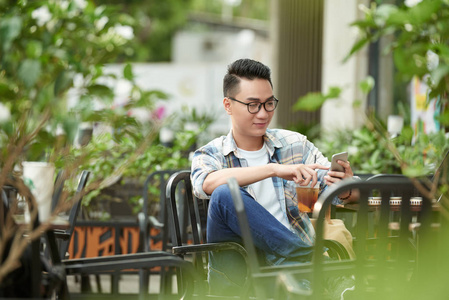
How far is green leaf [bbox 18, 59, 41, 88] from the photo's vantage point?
A: 103 inches

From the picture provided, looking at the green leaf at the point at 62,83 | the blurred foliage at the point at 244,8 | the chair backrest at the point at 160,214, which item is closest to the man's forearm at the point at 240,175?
the green leaf at the point at 62,83

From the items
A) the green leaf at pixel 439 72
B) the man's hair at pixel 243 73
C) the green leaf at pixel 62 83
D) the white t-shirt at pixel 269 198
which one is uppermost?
the man's hair at pixel 243 73

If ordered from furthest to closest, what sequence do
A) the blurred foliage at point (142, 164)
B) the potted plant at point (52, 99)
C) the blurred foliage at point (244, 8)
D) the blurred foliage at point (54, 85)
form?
the blurred foliage at point (244, 8)
the blurred foliage at point (142, 164)
the blurred foliage at point (54, 85)
the potted plant at point (52, 99)

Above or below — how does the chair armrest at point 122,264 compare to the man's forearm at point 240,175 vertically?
below

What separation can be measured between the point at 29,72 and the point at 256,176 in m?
0.97

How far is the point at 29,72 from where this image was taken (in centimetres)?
265

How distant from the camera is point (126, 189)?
242 inches

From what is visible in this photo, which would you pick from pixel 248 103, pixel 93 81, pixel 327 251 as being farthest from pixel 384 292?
pixel 93 81

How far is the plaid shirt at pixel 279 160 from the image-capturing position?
320 centimetres

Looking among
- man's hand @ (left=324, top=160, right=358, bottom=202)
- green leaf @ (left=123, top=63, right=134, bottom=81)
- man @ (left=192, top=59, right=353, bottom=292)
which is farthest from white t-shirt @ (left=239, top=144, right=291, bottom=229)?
green leaf @ (left=123, top=63, right=134, bottom=81)

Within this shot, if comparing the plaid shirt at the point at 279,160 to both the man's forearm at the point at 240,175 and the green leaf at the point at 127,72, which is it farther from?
the green leaf at the point at 127,72

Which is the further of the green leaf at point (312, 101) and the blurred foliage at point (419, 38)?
the blurred foliage at point (419, 38)

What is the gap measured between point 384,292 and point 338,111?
7641mm

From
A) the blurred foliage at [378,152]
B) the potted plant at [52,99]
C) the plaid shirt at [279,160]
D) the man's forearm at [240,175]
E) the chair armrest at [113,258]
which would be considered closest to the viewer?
the potted plant at [52,99]
